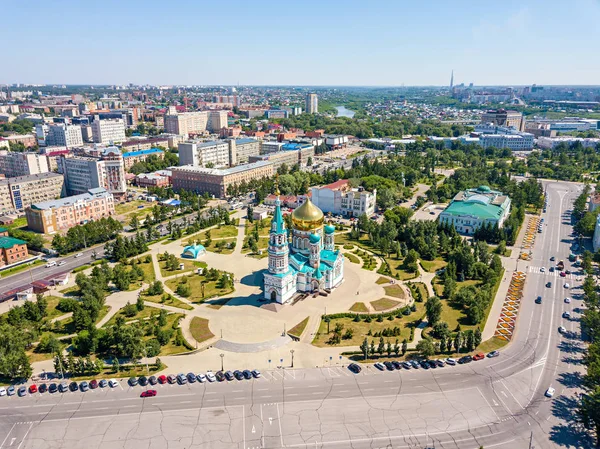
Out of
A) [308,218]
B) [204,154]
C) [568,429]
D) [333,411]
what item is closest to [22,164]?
[204,154]

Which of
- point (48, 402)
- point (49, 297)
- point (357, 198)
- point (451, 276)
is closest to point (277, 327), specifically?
point (48, 402)

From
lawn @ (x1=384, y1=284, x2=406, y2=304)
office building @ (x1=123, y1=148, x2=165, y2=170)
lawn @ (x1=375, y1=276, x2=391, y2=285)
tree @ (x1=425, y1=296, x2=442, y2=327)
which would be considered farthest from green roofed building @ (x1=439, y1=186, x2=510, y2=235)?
office building @ (x1=123, y1=148, x2=165, y2=170)

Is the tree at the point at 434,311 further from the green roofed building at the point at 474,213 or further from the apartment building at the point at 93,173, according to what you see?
the apartment building at the point at 93,173

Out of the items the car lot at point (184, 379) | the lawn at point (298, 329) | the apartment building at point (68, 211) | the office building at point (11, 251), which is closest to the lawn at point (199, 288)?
the lawn at point (298, 329)

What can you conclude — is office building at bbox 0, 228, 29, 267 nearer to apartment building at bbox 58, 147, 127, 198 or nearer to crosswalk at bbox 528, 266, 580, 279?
apartment building at bbox 58, 147, 127, 198

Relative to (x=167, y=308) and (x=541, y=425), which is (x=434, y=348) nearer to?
(x=541, y=425)

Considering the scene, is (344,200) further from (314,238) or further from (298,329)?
(298,329)
